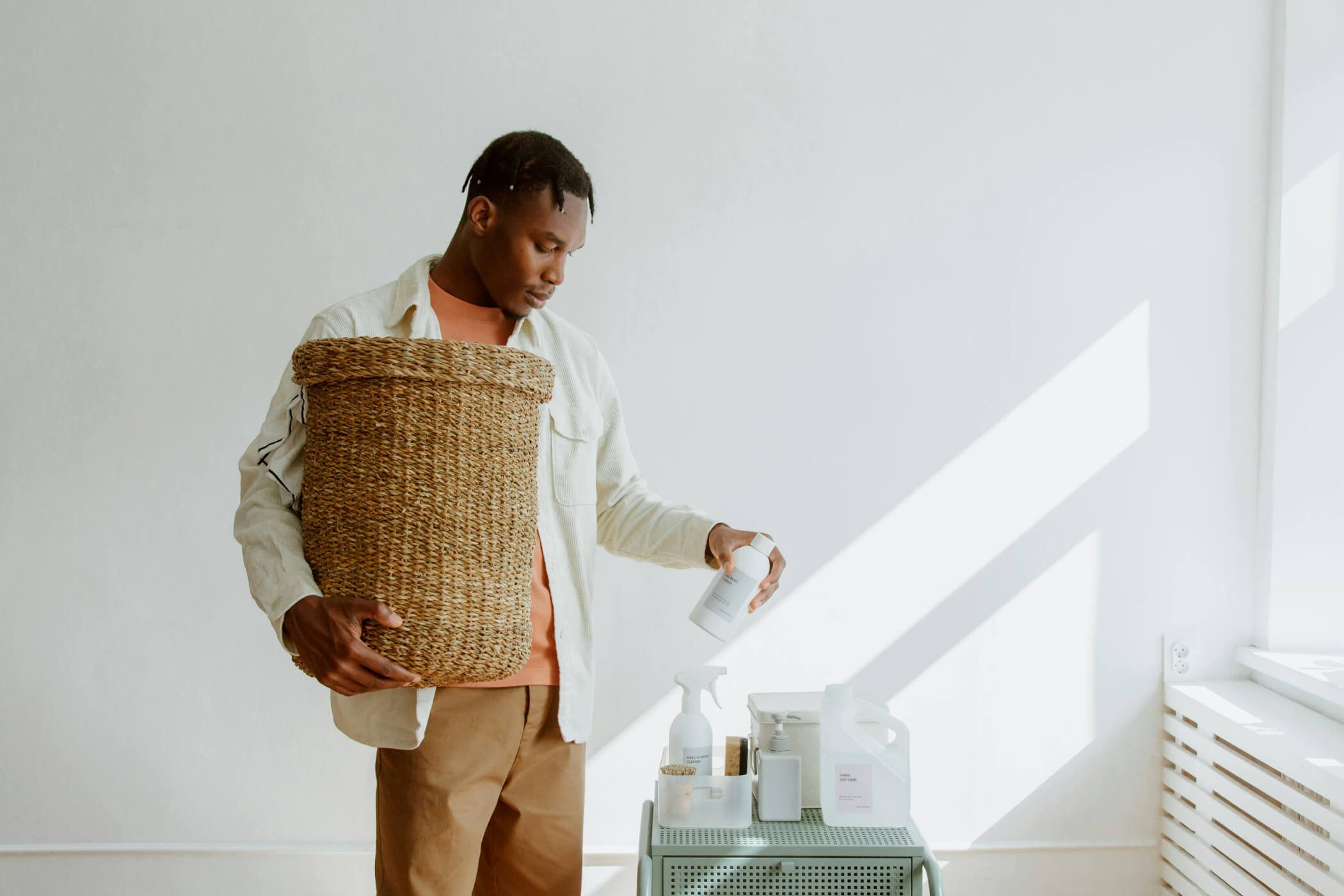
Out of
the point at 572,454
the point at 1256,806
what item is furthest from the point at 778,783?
the point at 1256,806

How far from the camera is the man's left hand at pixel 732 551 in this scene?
1402mm

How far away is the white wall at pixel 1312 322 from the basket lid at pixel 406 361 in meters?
1.65

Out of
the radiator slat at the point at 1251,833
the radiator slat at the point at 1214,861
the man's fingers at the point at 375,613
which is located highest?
the man's fingers at the point at 375,613

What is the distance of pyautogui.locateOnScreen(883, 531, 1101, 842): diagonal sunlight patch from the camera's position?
80.4 inches

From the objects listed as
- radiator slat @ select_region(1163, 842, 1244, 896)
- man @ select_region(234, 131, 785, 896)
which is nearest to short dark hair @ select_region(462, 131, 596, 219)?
man @ select_region(234, 131, 785, 896)

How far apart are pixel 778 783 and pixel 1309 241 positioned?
1502 millimetres

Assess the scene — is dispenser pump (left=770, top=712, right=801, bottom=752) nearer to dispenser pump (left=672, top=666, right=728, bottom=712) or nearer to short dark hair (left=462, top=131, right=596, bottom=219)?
dispenser pump (left=672, top=666, right=728, bottom=712)

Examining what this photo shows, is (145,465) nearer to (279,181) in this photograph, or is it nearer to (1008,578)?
(279,181)

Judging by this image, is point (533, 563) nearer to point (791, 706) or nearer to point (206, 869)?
point (791, 706)

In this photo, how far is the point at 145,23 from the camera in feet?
6.40

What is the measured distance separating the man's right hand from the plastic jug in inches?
26.4

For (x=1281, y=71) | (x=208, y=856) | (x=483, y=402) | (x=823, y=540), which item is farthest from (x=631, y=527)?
(x=1281, y=71)

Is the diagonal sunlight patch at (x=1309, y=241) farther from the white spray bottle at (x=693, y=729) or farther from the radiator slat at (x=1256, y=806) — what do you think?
the white spray bottle at (x=693, y=729)

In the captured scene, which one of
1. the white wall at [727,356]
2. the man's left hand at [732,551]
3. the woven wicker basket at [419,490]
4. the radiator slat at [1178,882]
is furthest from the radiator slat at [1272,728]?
the woven wicker basket at [419,490]
